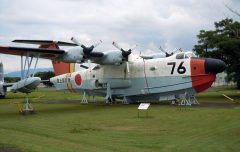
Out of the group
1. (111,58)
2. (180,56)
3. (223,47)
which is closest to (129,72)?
(111,58)

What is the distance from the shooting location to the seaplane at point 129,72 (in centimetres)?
2645

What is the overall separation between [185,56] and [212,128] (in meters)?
13.5

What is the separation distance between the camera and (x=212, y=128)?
14.4 m

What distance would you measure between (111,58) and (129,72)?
203cm

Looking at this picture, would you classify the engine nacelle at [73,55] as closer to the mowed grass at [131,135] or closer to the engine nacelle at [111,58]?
the engine nacelle at [111,58]

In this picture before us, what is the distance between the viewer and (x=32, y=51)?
2488 centimetres

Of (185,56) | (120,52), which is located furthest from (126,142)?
(120,52)

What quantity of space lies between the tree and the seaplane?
32.1 feet

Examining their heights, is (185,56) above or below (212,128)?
above

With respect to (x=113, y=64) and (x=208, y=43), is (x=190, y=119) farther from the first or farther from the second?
(x=208, y=43)

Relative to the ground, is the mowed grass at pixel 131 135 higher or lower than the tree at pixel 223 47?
lower

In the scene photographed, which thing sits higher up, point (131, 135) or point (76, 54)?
point (76, 54)

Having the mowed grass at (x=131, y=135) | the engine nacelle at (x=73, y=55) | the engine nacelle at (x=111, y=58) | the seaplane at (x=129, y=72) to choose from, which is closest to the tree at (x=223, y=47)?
the seaplane at (x=129, y=72)

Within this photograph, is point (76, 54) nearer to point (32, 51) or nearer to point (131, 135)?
point (32, 51)
